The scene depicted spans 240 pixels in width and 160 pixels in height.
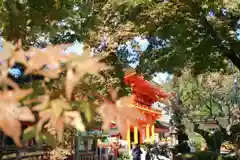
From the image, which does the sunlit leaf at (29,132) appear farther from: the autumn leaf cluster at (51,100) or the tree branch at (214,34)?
the tree branch at (214,34)

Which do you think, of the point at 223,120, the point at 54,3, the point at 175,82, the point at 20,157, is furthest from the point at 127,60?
the point at 223,120

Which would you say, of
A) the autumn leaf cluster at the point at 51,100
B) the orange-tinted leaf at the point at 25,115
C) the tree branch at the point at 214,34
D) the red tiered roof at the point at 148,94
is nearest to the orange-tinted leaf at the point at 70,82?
the autumn leaf cluster at the point at 51,100

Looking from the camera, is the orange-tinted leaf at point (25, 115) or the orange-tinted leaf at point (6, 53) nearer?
the orange-tinted leaf at point (25, 115)

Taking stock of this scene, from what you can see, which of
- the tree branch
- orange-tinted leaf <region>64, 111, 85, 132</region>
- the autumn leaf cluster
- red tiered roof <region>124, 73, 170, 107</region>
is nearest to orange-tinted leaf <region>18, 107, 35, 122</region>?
the autumn leaf cluster

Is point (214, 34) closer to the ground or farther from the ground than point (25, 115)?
farther from the ground

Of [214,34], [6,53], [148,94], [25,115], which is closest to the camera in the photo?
[25,115]

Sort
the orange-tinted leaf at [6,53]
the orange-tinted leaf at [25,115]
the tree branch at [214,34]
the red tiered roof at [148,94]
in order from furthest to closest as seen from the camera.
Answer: the red tiered roof at [148,94], the tree branch at [214,34], the orange-tinted leaf at [6,53], the orange-tinted leaf at [25,115]

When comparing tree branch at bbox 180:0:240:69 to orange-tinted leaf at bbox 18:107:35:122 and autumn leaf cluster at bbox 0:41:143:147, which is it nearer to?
autumn leaf cluster at bbox 0:41:143:147

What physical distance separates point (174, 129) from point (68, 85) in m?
19.1

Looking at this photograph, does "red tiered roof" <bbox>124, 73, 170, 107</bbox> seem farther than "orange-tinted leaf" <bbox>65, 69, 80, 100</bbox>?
Yes

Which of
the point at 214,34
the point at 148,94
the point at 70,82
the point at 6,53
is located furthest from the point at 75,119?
the point at 148,94

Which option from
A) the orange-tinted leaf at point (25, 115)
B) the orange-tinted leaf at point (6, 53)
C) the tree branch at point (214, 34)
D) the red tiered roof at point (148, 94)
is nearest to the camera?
the orange-tinted leaf at point (25, 115)

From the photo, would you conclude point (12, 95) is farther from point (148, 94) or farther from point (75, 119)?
point (148, 94)

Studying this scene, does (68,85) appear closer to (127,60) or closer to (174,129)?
(127,60)
